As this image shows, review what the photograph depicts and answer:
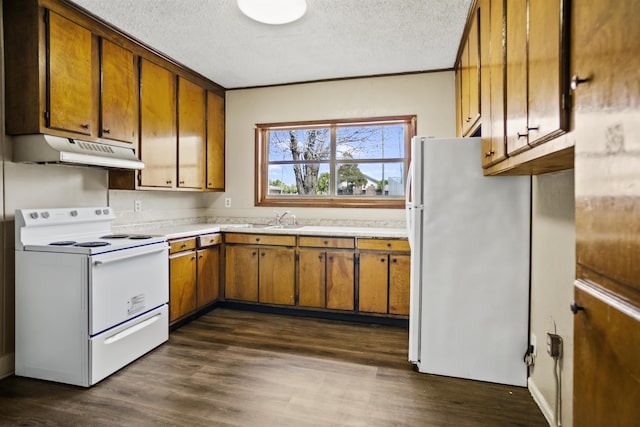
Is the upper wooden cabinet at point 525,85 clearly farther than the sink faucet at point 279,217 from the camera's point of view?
No

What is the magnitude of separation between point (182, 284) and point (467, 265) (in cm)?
243

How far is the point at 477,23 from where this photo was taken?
2.44 metres

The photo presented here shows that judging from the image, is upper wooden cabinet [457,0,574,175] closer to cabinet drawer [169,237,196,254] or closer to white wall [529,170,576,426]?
white wall [529,170,576,426]

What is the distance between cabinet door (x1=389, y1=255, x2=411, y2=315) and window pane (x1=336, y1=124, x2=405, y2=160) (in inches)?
48.3

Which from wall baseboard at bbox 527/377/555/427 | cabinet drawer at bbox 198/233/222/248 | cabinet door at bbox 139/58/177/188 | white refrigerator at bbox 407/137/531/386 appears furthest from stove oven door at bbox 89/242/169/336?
wall baseboard at bbox 527/377/555/427

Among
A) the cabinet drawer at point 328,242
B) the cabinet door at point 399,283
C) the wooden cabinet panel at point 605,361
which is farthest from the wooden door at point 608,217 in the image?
the cabinet drawer at point 328,242

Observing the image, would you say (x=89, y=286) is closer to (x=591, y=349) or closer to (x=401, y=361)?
(x=401, y=361)

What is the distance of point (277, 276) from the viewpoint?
12.4 feet

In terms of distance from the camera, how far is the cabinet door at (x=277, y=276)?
3.75 metres

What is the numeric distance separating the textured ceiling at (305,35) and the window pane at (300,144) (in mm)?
655

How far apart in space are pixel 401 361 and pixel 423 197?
121 cm

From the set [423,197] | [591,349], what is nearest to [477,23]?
[423,197]

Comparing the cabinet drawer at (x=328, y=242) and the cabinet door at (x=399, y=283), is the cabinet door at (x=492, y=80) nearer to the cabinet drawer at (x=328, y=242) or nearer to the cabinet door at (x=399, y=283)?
the cabinet door at (x=399, y=283)

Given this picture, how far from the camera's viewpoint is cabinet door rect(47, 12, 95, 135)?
8.02 feet
